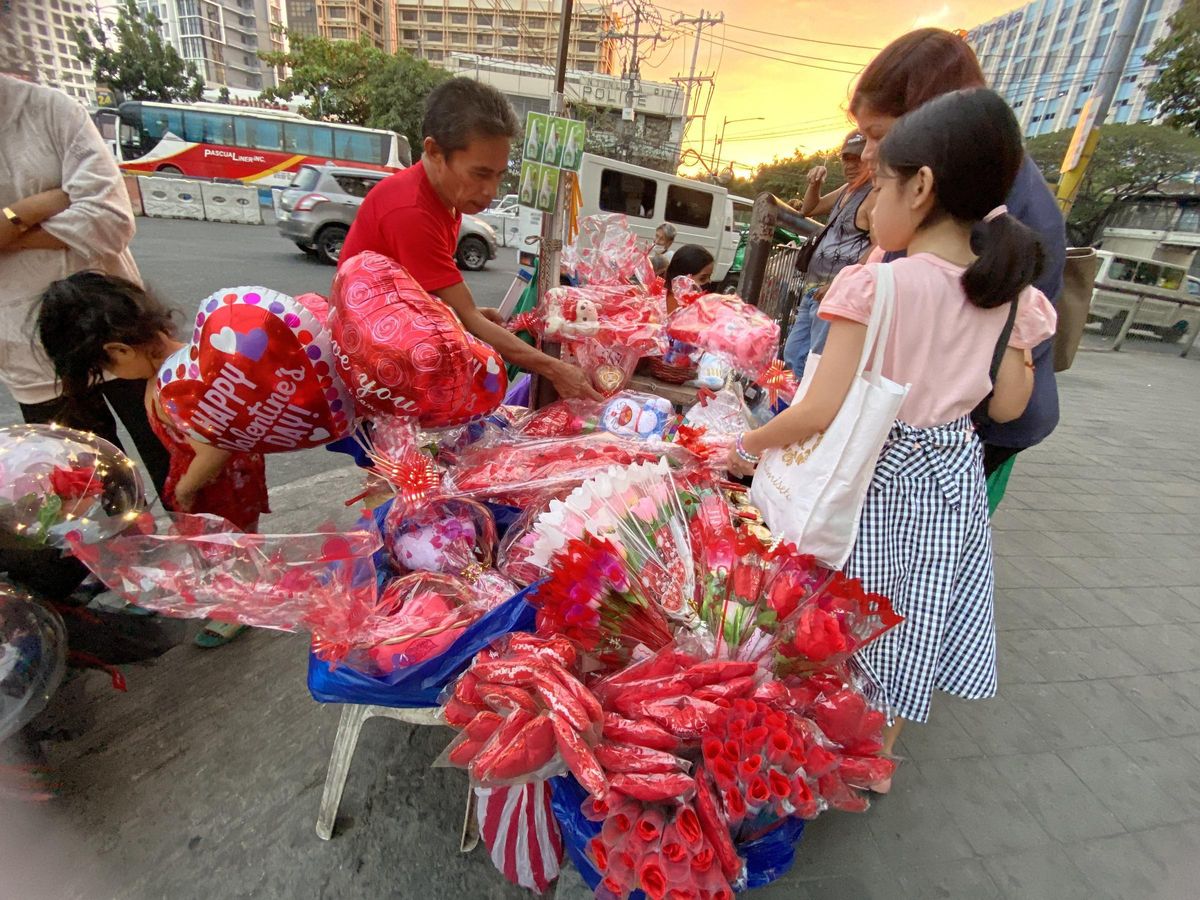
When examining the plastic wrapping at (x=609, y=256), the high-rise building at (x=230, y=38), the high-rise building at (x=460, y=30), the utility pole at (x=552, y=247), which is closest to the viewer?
the utility pole at (x=552, y=247)

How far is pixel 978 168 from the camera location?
1088mm

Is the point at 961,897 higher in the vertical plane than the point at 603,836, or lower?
lower

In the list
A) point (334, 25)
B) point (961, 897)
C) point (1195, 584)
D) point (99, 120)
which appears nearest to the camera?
point (961, 897)

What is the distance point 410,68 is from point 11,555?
1365 inches

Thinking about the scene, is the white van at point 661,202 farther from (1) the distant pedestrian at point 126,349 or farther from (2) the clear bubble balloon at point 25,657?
(2) the clear bubble balloon at point 25,657

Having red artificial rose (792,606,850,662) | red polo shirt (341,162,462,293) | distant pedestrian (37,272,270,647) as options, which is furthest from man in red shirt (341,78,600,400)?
red artificial rose (792,606,850,662)

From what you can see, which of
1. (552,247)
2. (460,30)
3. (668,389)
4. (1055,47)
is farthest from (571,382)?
(1055,47)

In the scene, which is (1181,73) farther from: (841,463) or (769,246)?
(841,463)

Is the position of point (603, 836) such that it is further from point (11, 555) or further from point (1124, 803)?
point (1124, 803)

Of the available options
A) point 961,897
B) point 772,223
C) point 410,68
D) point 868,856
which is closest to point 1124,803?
point 961,897

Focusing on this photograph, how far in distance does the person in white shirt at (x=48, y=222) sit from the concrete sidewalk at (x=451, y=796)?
0.97 metres

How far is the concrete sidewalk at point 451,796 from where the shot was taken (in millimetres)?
1442

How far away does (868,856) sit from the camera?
5.40 feet

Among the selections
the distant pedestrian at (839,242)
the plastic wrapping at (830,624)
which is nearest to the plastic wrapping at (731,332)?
the distant pedestrian at (839,242)
